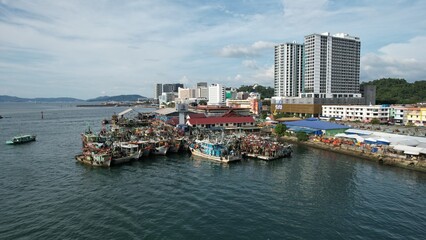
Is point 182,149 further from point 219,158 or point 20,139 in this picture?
point 20,139

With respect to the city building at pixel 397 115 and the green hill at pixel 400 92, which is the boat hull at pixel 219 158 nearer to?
the city building at pixel 397 115

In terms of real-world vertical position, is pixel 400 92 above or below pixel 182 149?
above

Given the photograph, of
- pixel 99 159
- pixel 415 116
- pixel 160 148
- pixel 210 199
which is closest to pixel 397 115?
pixel 415 116

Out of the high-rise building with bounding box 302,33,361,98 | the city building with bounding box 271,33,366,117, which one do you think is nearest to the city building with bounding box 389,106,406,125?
the city building with bounding box 271,33,366,117

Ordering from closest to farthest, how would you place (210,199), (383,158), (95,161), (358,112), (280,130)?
(210,199) < (95,161) < (383,158) < (280,130) < (358,112)

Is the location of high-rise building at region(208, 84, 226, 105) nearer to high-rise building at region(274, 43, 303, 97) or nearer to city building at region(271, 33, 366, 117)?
high-rise building at region(274, 43, 303, 97)

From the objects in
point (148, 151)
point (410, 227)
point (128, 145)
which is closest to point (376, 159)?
point (410, 227)

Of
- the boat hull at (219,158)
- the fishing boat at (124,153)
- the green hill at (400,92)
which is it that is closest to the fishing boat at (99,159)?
the fishing boat at (124,153)
